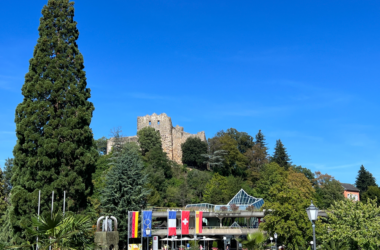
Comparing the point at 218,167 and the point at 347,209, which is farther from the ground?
the point at 218,167

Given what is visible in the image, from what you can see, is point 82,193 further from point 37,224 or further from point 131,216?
point 37,224

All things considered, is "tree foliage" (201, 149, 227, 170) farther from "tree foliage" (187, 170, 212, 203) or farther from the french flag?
the french flag

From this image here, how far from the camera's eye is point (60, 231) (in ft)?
26.2

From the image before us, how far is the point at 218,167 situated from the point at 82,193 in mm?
46835

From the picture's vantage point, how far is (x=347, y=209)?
27062 mm

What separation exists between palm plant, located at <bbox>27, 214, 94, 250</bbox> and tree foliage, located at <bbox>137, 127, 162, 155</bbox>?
5363 centimetres

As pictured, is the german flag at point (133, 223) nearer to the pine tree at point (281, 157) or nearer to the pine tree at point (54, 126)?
the pine tree at point (54, 126)

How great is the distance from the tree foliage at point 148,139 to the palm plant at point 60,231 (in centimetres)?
5363

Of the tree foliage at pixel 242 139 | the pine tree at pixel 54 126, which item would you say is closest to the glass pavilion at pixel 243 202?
the pine tree at pixel 54 126

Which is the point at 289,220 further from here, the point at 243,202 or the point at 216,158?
the point at 216,158

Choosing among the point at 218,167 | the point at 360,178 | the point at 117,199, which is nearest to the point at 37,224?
the point at 117,199

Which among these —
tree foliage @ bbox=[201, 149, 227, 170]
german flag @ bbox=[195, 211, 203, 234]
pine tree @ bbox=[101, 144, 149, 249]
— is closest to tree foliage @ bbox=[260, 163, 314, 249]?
german flag @ bbox=[195, 211, 203, 234]

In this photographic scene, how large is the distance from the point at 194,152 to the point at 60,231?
202 feet

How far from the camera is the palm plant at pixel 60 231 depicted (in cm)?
754
